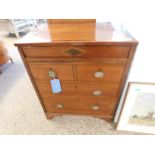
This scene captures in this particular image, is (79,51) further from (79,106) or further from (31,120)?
(31,120)

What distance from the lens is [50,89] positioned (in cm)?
109

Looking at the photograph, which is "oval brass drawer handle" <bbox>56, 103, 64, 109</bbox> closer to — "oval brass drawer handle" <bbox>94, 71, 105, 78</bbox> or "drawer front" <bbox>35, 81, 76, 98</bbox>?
"drawer front" <bbox>35, 81, 76, 98</bbox>

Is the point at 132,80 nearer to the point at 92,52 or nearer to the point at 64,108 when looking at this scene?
the point at 92,52

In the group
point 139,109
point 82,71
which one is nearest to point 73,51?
point 82,71

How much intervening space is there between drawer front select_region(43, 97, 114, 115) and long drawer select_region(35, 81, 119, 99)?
83mm

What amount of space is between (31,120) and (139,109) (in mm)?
1136

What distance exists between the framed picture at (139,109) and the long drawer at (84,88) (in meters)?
0.15

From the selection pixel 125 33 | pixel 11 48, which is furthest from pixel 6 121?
pixel 11 48

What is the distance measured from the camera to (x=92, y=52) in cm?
81

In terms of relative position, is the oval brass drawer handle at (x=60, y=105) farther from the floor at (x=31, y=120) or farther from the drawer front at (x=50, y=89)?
the floor at (x=31, y=120)

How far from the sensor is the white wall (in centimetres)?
62

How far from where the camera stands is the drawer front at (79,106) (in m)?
1.15

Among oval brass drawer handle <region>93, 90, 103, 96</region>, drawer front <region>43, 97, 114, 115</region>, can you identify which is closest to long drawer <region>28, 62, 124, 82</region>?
oval brass drawer handle <region>93, 90, 103, 96</region>

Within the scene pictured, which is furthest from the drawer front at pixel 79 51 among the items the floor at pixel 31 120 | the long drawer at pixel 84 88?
the floor at pixel 31 120
